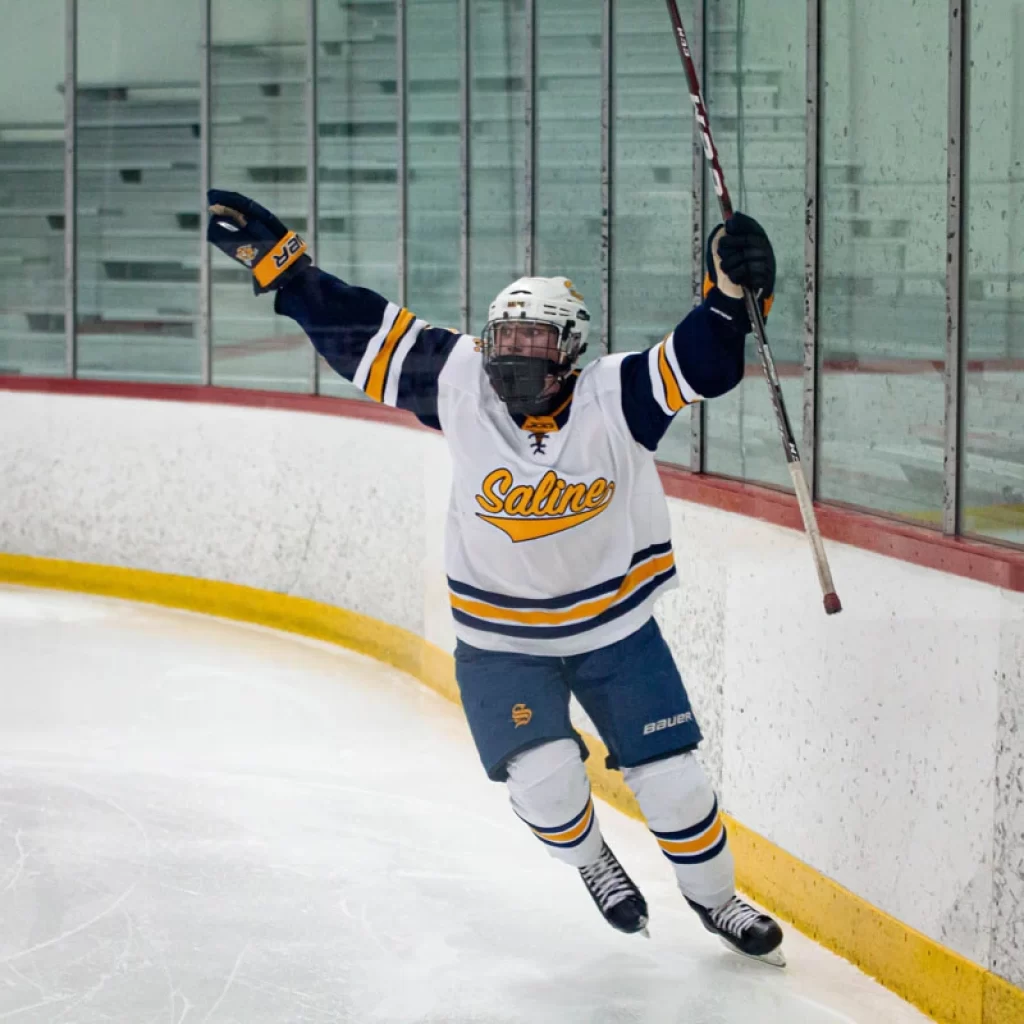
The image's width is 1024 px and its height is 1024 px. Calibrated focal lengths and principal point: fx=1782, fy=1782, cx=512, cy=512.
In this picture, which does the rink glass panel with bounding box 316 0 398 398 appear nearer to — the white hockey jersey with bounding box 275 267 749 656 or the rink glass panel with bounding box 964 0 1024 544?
the white hockey jersey with bounding box 275 267 749 656

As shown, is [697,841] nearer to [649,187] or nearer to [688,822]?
[688,822]

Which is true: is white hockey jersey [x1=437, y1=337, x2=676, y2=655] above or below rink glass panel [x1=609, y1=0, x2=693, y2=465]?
below

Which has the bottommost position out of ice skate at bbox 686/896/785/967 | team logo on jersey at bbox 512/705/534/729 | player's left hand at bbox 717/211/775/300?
ice skate at bbox 686/896/785/967

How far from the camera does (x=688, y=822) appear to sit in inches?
114

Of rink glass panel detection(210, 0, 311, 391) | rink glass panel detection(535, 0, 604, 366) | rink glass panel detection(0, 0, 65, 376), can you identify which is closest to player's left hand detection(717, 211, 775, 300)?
rink glass panel detection(535, 0, 604, 366)

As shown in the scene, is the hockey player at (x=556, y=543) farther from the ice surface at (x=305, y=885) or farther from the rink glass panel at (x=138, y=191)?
the rink glass panel at (x=138, y=191)

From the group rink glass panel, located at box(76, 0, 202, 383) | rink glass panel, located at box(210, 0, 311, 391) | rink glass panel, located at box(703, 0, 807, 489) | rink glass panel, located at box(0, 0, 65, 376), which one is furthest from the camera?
rink glass panel, located at box(0, 0, 65, 376)

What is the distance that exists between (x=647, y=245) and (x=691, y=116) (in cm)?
36

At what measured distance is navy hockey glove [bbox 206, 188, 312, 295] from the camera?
9.72ft

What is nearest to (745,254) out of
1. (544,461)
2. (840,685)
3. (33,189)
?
(544,461)

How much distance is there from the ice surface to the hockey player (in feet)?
0.58

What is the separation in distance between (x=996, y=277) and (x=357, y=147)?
3516 mm

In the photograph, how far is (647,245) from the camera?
419 centimetres

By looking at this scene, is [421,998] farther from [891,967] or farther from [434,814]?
[434,814]
